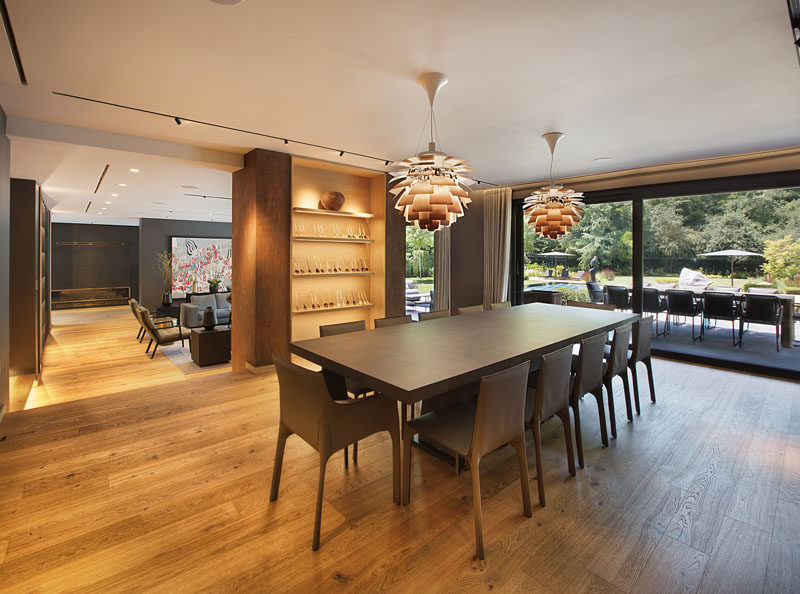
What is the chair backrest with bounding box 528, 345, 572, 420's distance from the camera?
2186 mm

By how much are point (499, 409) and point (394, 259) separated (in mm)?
3905

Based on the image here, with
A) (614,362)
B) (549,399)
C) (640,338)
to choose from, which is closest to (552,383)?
(549,399)

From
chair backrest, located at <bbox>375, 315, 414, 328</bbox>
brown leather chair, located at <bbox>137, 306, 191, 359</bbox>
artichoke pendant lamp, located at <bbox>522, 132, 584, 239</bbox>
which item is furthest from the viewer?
brown leather chair, located at <bbox>137, 306, 191, 359</bbox>

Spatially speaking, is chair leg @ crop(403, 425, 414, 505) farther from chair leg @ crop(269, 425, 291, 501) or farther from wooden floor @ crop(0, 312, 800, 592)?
chair leg @ crop(269, 425, 291, 501)

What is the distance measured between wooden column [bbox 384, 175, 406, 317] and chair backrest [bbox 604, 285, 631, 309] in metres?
3.12

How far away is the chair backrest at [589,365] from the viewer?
8.64 feet

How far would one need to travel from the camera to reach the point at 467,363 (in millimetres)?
2031

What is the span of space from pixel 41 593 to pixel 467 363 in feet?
→ 6.58

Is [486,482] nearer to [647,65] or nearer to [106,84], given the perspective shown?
[647,65]

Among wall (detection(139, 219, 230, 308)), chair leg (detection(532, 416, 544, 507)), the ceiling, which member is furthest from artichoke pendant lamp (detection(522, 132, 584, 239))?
wall (detection(139, 219, 230, 308))

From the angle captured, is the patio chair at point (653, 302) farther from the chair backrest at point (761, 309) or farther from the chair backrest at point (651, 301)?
the chair backrest at point (761, 309)

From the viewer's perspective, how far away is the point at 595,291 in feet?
19.9

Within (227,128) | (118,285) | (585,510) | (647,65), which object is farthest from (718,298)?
(118,285)

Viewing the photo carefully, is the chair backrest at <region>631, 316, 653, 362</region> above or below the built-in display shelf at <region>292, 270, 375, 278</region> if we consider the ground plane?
below
